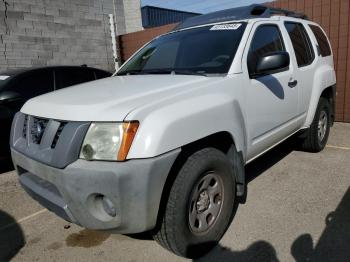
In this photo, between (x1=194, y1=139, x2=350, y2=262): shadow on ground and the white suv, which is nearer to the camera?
the white suv

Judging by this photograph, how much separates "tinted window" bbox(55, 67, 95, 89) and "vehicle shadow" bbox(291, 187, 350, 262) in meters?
4.43

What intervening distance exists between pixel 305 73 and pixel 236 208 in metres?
1.93

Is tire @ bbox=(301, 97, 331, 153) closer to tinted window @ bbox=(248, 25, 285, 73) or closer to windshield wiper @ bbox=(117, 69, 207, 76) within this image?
tinted window @ bbox=(248, 25, 285, 73)

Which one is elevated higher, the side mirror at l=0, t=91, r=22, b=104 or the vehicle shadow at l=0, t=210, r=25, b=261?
the side mirror at l=0, t=91, r=22, b=104

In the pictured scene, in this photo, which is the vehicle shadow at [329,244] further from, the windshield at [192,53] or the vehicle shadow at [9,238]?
the vehicle shadow at [9,238]

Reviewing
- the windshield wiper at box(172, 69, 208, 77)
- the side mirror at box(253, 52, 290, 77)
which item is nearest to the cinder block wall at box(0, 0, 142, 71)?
the windshield wiper at box(172, 69, 208, 77)

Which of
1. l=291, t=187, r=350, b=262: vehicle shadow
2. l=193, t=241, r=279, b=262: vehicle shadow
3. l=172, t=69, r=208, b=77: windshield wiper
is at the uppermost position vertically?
l=172, t=69, r=208, b=77: windshield wiper

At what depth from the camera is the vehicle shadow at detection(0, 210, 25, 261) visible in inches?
120

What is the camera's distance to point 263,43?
367 centimetres

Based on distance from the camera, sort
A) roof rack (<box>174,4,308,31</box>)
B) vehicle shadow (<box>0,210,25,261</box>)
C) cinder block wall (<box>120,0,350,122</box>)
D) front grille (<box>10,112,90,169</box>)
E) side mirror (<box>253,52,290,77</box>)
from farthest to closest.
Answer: cinder block wall (<box>120,0,350,122</box>)
roof rack (<box>174,4,308,31</box>)
side mirror (<box>253,52,290,77</box>)
vehicle shadow (<box>0,210,25,261</box>)
front grille (<box>10,112,90,169</box>)

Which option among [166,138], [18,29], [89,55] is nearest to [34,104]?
[166,138]

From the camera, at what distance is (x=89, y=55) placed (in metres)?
11.0

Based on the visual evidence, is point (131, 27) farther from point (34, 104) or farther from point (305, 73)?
point (34, 104)

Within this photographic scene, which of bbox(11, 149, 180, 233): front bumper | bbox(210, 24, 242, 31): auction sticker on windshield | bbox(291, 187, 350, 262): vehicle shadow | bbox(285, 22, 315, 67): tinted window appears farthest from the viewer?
bbox(285, 22, 315, 67): tinted window
